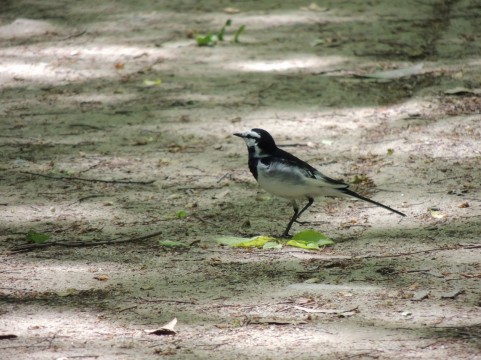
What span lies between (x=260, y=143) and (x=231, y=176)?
0.88 metres

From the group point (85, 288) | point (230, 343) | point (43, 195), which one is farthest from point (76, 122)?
point (230, 343)

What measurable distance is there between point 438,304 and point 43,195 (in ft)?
10.6

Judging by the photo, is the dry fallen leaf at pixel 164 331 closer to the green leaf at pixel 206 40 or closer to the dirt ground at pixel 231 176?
the dirt ground at pixel 231 176

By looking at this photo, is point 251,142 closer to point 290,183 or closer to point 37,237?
point 290,183

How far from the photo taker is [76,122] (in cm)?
800

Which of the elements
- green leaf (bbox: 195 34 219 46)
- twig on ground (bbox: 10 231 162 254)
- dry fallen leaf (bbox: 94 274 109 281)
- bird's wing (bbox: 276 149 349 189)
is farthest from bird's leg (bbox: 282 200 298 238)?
green leaf (bbox: 195 34 219 46)

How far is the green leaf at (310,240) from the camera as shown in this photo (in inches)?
213

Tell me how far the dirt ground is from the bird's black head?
18.4 inches

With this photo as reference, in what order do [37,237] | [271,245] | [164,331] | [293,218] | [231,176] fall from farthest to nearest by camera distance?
[231,176] → [293,218] → [37,237] → [271,245] → [164,331]

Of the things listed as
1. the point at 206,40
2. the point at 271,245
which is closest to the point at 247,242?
the point at 271,245

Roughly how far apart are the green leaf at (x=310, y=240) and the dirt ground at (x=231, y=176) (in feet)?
0.32

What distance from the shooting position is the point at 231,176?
270 inches

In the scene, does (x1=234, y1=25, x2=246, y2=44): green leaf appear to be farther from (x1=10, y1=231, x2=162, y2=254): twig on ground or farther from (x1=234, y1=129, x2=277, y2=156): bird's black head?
(x1=10, y1=231, x2=162, y2=254): twig on ground

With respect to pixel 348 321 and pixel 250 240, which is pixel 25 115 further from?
pixel 348 321
